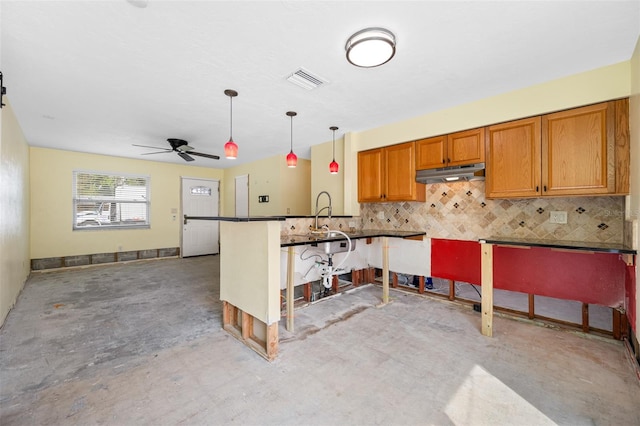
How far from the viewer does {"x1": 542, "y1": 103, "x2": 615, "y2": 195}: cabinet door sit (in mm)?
2344

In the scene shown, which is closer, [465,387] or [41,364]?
[465,387]

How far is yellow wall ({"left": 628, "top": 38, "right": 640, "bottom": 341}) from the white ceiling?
19 centimetres

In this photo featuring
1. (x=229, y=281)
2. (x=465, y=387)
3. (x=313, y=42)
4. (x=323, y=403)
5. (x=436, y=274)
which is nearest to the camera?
(x=323, y=403)

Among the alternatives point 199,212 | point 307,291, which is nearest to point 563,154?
point 307,291

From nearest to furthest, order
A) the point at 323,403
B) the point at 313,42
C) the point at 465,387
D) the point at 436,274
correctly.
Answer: the point at 323,403, the point at 465,387, the point at 313,42, the point at 436,274

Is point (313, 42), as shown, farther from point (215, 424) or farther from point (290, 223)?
point (215, 424)

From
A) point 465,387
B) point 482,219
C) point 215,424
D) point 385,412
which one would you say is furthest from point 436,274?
point 215,424

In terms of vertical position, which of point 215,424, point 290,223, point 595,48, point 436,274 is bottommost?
point 215,424

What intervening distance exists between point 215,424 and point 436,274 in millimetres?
→ 3143

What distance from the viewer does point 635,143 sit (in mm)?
2076

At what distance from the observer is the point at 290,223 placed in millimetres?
3365

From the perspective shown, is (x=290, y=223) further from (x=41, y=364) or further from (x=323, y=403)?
(x=41, y=364)

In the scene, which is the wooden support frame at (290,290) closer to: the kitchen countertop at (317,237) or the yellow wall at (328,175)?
the kitchen countertop at (317,237)

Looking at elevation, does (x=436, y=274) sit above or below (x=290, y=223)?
below
